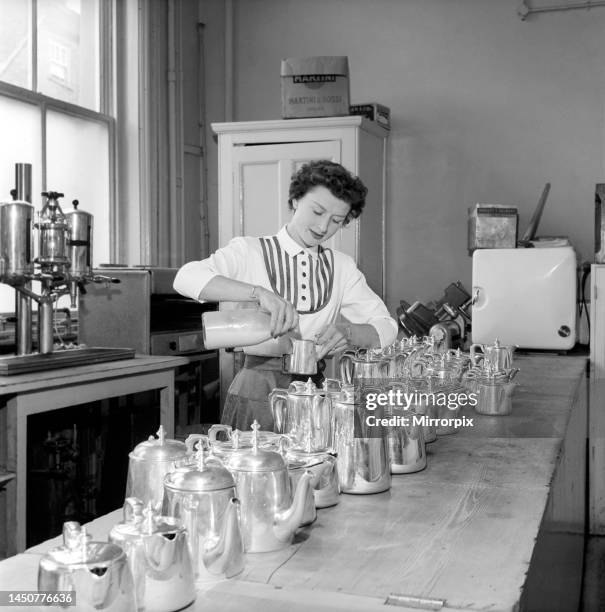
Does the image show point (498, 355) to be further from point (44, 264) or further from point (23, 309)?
point (23, 309)

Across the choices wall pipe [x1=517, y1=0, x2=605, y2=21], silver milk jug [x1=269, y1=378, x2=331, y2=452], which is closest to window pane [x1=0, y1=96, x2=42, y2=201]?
silver milk jug [x1=269, y1=378, x2=331, y2=452]

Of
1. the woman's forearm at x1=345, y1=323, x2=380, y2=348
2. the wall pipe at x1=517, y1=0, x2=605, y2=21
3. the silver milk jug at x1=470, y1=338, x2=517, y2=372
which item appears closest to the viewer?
the woman's forearm at x1=345, y1=323, x2=380, y2=348

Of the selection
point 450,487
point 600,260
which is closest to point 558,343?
point 600,260

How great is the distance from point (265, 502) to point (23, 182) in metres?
2.44

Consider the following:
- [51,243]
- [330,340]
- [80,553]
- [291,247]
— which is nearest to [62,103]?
[51,243]

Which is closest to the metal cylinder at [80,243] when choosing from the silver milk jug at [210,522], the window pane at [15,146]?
the window pane at [15,146]

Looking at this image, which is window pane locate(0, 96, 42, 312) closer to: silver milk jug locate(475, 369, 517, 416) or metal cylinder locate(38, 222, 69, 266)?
metal cylinder locate(38, 222, 69, 266)

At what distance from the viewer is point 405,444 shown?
158 cm

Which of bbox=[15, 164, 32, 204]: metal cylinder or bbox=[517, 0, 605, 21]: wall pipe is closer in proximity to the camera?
bbox=[15, 164, 32, 204]: metal cylinder

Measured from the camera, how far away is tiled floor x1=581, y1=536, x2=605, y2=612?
3070 mm

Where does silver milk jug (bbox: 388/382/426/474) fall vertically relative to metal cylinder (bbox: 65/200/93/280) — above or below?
below

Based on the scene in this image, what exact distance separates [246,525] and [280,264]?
5.15 feet

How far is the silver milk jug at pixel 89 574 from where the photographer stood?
0.82 m

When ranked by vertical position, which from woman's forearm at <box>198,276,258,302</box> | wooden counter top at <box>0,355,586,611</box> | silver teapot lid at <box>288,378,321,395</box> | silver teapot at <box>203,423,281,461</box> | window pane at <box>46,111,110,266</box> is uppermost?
window pane at <box>46,111,110,266</box>
